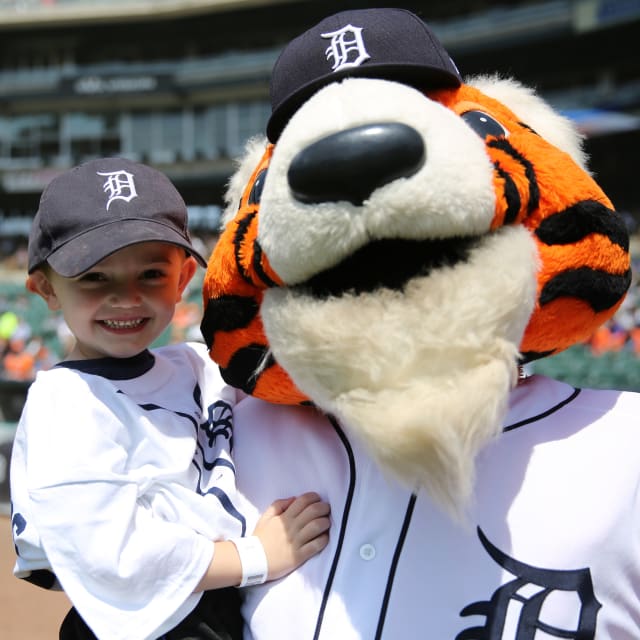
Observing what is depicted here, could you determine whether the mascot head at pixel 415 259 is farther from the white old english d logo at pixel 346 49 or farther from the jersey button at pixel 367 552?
the jersey button at pixel 367 552

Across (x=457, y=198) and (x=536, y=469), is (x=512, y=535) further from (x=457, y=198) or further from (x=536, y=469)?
(x=457, y=198)

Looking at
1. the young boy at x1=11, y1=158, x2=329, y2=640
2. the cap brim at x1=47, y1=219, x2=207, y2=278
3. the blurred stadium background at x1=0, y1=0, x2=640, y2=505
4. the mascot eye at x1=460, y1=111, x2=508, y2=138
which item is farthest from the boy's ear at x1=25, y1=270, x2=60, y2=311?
the blurred stadium background at x1=0, y1=0, x2=640, y2=505

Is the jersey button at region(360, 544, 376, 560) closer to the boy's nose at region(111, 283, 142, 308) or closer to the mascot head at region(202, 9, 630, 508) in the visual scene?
the mascot head at region(202, 9, 630, 508)

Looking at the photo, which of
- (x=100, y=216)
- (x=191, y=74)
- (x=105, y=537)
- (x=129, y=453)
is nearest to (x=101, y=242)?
(x=100, y=216)

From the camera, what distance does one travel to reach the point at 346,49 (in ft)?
3.89

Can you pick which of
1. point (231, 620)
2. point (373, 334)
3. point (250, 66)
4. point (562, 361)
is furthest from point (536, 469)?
point (250, 66)

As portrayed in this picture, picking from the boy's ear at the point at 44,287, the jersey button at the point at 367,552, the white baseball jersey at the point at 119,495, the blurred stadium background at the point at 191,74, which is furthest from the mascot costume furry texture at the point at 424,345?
the blurred stadium background at the point at 191,74

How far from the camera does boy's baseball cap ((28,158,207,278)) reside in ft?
4.40

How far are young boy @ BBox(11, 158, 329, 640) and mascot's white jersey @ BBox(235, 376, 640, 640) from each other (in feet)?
0.22

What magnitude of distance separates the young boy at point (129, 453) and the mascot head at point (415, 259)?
0.30m

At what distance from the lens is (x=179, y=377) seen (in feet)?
4.78

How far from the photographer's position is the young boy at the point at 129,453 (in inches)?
44.9

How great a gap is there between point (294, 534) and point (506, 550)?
343 mm

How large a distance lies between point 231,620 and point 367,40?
39.5 inches
